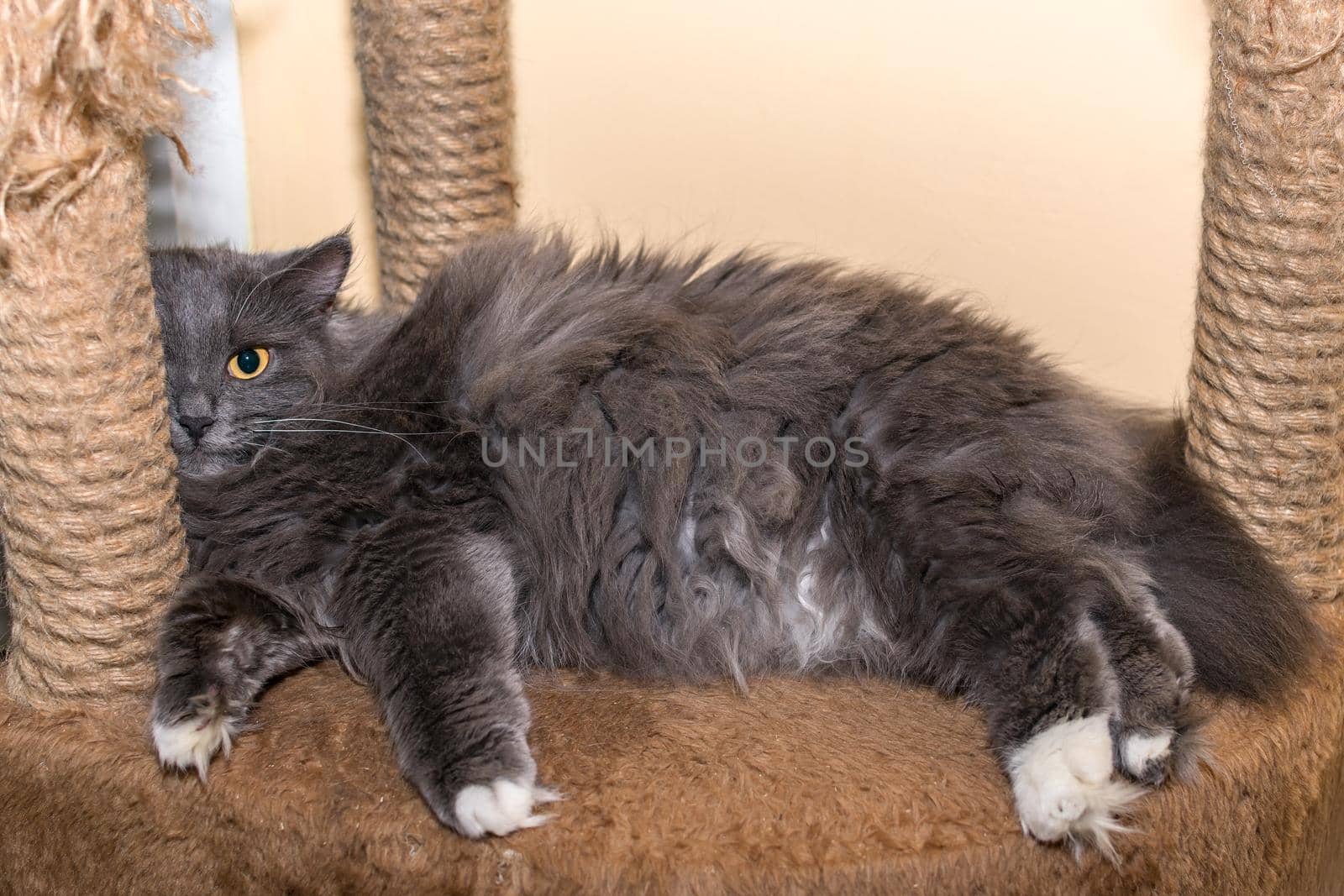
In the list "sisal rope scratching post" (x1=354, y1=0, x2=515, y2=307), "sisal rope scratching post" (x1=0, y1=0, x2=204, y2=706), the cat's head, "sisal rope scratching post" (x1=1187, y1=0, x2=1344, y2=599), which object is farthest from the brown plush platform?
"sisal rope scratching post" (x1=354, y1=0, x2=515, y2=307)

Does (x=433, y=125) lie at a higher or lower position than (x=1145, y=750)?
higher

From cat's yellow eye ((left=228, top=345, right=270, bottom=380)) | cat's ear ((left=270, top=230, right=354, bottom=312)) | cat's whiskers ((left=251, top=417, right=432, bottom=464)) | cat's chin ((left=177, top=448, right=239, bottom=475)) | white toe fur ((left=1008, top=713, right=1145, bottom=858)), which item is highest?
cat's ear ((left=270, top=230, right=354, bottom=312))

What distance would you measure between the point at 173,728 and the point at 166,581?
0.21 metres

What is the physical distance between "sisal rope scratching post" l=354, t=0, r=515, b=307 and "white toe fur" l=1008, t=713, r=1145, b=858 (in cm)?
138

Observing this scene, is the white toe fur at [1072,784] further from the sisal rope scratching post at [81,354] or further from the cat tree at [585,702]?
the sisal rope scratching post at [81,354]

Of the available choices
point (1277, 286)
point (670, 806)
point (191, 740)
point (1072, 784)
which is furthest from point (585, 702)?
point (1277, 286)

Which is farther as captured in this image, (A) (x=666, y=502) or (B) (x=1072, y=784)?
(A) (x=666, y=502)

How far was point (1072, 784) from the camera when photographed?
121 centimetres

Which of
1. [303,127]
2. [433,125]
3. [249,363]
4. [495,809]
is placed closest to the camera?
[495,809]

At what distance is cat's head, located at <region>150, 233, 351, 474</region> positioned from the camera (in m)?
1.50

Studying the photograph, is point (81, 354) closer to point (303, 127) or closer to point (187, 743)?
point (187, 743)

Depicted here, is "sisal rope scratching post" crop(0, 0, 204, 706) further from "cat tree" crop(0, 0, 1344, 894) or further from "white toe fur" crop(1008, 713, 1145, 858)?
"white toe fur" crop(1008, 713, 1145, 858)

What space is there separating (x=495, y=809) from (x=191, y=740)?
37 centimetres

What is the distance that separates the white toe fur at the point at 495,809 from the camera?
3.95 ft
